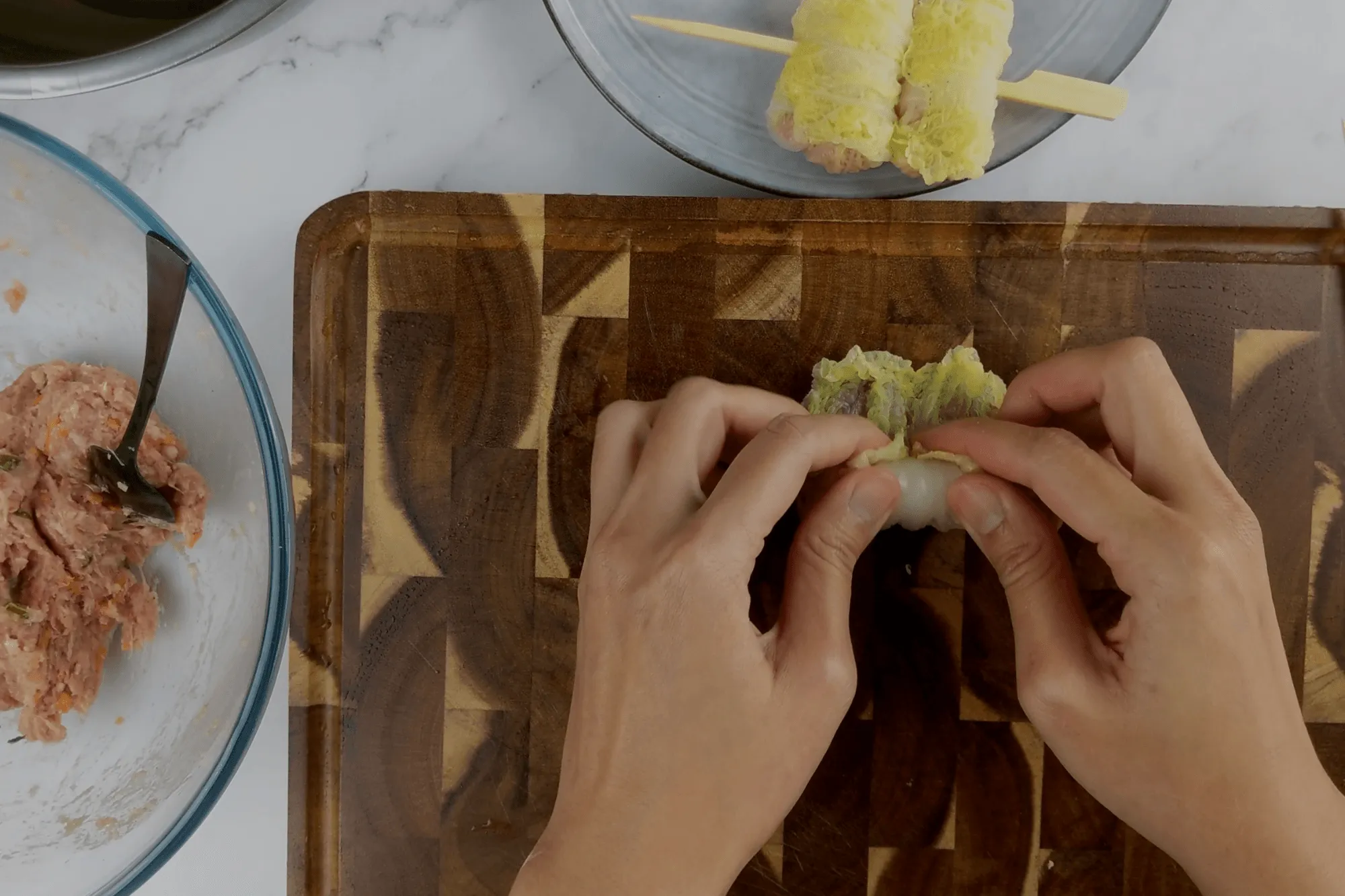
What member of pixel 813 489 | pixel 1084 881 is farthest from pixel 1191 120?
pixel 1084 881

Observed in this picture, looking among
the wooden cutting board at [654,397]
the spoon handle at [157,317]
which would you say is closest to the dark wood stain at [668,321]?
the wooden cutting board at [654,397]

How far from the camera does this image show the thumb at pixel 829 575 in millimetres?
839

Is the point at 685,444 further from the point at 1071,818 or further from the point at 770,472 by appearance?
the point at 1071,818

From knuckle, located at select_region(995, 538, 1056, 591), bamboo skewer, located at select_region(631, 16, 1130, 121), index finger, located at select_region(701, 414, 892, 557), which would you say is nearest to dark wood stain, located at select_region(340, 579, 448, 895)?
index finger, located at select_region(701, 414, 892, 557)

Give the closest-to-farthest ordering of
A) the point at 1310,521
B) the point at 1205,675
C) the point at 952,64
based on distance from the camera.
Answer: the point at 1205,675 → the point at 952,64 → the point at 1310,521

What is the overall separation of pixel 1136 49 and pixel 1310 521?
0.53 metres

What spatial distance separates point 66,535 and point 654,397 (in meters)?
0.61

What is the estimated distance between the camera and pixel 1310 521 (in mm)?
1008

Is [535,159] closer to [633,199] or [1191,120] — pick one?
[633,199]

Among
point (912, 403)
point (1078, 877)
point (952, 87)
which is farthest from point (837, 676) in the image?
point (952, 87)

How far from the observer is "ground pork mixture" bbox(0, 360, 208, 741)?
947mm

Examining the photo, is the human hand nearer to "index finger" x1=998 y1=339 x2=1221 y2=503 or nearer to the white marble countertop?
"index finger" x1=998 y1=339 x2=1221 y2=503

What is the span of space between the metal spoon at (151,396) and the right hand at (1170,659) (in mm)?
774

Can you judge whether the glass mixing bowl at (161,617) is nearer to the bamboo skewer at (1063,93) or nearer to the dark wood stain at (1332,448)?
the bamboo skewer at (1063,93)
